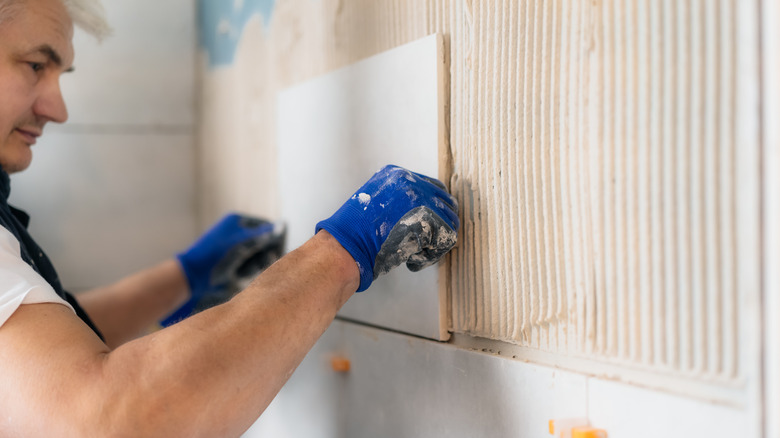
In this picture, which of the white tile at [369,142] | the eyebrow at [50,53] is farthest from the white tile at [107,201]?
the eyebrow at [50,53]

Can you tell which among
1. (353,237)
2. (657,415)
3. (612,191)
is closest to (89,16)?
(353,237)

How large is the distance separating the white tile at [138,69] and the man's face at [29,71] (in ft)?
2.91

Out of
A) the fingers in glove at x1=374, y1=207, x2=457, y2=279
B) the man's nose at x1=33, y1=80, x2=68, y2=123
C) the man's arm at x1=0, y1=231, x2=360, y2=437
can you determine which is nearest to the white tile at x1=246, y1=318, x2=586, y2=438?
the fingers in glove at x1=374, y1=207, x2=457, y2=279

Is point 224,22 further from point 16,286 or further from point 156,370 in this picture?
point 156,370

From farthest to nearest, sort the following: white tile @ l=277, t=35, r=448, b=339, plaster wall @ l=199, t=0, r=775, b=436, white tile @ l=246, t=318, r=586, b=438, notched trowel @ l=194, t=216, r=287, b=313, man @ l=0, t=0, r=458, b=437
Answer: notched trowel @ l=194, t=216, r=287, b=313, white tile @ l=277, t=35, r=448, b=339, white tile @ l=246, t=318, r=586, b=438, man @ l=0, t=0, r=458, b=437, plaster wall @ l=199, t=0, r=775, b=436

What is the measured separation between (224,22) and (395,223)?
54.3 inches

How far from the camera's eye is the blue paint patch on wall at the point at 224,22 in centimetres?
170

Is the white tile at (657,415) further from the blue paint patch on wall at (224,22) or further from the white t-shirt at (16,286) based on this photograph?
the blue paint patch on wall at (224,22)

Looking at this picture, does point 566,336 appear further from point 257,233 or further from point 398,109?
point 257,233

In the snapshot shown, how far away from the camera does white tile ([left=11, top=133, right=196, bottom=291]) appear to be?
6.53 ft

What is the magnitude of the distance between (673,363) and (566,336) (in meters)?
0.15

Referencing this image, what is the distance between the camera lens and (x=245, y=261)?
5.38 feet

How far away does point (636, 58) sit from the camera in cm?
69

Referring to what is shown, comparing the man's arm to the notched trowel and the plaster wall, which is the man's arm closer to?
the plaster wall
